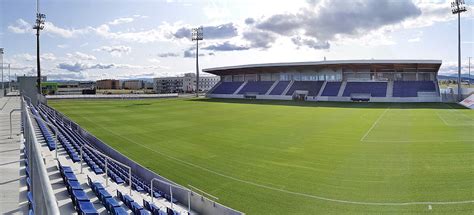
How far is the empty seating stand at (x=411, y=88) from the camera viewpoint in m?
55.0

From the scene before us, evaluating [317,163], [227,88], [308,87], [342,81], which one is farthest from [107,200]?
[227,88]

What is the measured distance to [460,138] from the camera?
20.6 meters

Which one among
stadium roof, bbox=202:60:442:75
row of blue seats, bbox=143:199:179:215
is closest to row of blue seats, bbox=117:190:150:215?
row of blue seats, bbox=143:199:179:215

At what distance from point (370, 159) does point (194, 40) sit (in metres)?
67.1

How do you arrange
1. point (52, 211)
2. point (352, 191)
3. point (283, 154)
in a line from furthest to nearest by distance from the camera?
point (283, 154)
point (352, 191)
point (52, 211)

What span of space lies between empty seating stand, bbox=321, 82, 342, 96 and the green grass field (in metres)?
34.0

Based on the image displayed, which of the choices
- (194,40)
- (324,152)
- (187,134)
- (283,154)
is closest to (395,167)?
(324,152)

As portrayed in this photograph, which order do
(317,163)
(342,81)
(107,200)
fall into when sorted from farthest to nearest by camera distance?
(342,81) < (317,163) < (107,200)

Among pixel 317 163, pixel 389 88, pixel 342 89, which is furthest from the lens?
pixel 342 89

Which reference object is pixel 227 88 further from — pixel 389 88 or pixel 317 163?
pixel 317 163

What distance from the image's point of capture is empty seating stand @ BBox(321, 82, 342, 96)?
61.2 meters

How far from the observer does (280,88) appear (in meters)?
69.6

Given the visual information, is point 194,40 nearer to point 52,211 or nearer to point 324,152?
point 324,152

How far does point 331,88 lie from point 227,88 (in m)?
25.4
